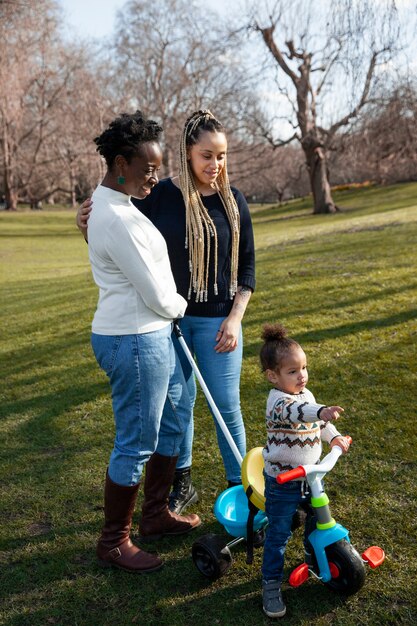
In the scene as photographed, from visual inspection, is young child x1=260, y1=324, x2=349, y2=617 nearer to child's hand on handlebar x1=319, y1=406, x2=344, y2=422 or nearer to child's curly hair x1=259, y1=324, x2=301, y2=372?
child's curly hair x1=259, y1=324, x2=301, y2=372

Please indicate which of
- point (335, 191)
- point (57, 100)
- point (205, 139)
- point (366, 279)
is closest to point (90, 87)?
point (57, 100)

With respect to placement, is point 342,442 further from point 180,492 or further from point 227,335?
point 180,492

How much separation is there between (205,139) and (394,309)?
4354mm

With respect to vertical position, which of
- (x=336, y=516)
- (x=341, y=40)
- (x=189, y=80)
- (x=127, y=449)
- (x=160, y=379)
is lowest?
(x=336, y=516)

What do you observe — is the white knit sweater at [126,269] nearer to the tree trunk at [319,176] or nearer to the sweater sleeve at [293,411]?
the sweater sleeve at [293,411]

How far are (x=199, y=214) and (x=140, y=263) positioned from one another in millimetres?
623

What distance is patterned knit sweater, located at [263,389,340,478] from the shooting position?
94.6 inches

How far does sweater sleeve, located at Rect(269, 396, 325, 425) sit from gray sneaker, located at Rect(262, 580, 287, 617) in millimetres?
685

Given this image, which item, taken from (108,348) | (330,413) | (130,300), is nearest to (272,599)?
(330,413)

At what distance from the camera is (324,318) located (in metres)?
6.53

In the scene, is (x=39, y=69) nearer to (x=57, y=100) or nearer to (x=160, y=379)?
(x=57, y=100)

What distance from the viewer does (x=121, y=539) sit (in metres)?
2.79

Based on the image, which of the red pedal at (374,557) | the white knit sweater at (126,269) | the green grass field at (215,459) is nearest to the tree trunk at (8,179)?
the green grass field at (215,459)

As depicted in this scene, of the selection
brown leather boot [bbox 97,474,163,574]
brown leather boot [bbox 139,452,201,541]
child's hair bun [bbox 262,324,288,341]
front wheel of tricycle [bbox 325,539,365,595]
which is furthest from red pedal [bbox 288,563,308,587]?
child's hair bun [bbox 262,324,288,341]
